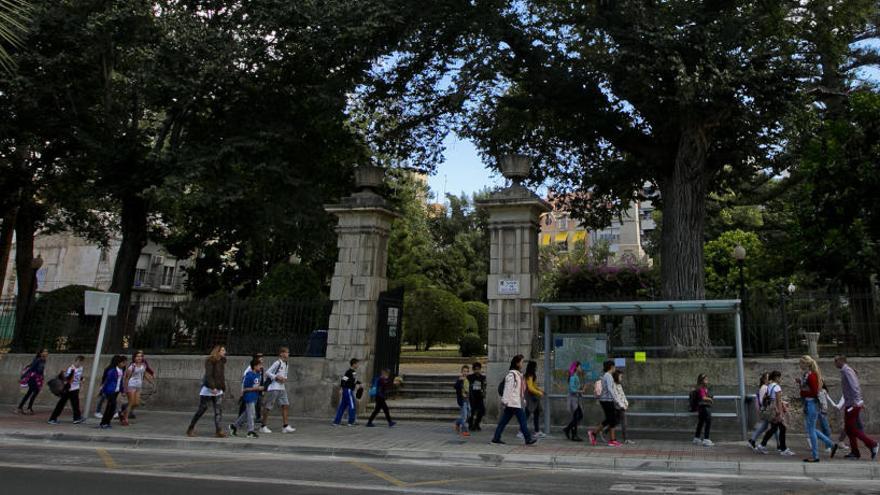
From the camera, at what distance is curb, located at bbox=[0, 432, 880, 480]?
30.9ft

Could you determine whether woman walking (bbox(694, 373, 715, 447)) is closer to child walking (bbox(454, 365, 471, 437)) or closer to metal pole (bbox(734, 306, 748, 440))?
metal pole (bbox(734, 306, 748, 440))

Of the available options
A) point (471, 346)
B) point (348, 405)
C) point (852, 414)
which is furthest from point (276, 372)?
point (471, 346)

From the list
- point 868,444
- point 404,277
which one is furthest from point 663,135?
point 404,277

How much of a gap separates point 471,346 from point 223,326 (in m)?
14.6

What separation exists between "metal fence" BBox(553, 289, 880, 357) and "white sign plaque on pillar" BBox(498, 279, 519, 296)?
1.23 m

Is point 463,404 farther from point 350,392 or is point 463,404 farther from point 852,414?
point 852,414

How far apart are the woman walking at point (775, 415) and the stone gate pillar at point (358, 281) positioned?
29.9ft

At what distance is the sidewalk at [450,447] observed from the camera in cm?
969

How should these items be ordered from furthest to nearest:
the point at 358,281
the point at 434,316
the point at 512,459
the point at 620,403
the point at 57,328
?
the point at 434,316 → the point at 57,328 → the point at 358,281 → the point at 620,403 → the point at 512,459

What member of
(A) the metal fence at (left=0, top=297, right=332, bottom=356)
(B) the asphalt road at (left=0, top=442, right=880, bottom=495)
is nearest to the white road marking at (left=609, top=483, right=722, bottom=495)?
(B) the asphalt road at (left=0, top=442, right=880, bottom=495)

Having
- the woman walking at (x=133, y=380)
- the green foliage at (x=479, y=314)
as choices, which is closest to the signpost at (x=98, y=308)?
the woman walking at (x=133, y=380)

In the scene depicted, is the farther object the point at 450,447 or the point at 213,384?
the point at 213,384

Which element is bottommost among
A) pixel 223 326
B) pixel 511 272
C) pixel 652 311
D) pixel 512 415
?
pixel 512 415

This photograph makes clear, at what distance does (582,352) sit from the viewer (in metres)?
13.4
